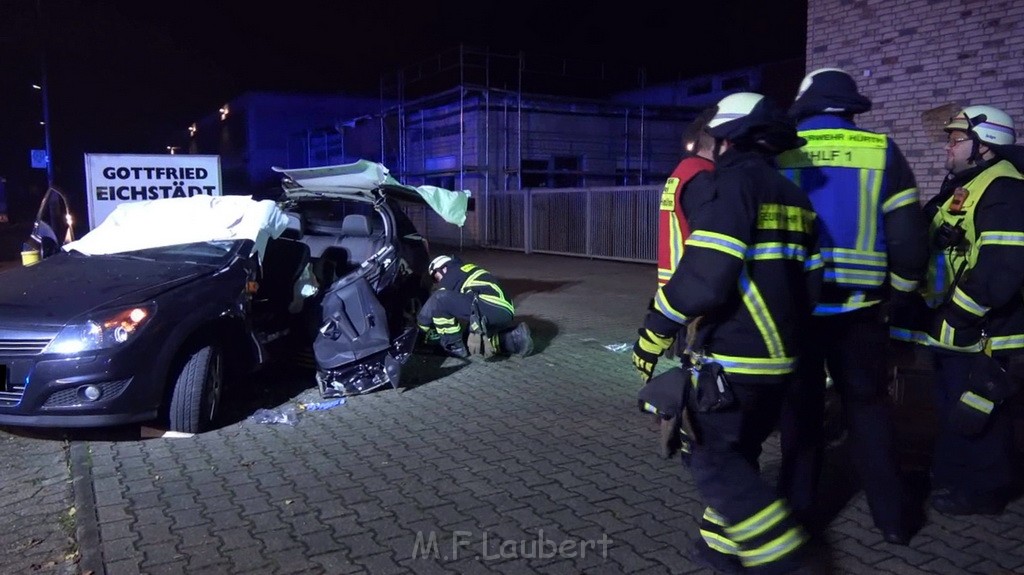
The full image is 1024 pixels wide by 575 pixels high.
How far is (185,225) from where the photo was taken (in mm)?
6145

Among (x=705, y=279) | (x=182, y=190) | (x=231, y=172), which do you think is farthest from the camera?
(x=231, y=172)

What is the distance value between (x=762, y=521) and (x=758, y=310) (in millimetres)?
766

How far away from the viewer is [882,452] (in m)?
3.50

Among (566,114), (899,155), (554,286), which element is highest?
(566,114)

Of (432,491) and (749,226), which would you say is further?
(432,491)

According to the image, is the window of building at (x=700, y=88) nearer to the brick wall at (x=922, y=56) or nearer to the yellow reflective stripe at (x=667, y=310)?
the brick wall at (x=922, y=56)

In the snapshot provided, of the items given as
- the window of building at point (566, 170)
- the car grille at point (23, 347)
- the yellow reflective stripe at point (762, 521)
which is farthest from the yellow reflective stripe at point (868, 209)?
the window of building at point (566, 170)

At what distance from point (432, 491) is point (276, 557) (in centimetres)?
97

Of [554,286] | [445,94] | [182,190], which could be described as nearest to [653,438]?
[182,190]

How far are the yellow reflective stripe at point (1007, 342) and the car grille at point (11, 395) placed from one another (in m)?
5.24

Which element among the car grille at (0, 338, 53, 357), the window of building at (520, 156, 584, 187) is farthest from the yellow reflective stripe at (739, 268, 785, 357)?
the window of building at (520, 156, 584, 187)

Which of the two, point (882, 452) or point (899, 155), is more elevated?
point (899, 155)

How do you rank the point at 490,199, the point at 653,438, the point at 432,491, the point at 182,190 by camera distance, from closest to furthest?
the point at 432,491
the point at 653,438
the point at 182,190
the point at 490,199

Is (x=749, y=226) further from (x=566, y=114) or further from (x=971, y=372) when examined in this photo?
(x=566, y=114)
